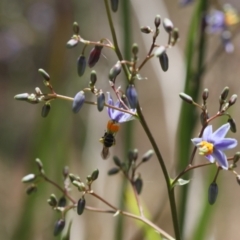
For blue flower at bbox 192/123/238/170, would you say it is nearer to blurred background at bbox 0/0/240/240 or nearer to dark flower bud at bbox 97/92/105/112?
dark flower bud at bbox 97/92/105/112

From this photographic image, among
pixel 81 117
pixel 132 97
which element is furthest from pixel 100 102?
pixel 81 117

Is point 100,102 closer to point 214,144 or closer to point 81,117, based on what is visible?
point 214,144

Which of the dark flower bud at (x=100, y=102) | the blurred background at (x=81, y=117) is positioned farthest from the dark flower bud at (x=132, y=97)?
the blurred background at (x=81, y=117)

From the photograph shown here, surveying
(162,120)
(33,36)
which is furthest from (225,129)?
(162,120)

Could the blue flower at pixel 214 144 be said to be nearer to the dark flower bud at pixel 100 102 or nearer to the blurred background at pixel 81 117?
the dark flower bud at pixel 100 102

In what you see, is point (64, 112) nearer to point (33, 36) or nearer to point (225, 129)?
point (225, 129)

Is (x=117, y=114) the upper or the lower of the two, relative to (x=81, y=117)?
lower

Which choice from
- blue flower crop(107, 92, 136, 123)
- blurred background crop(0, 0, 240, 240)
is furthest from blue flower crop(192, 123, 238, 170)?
blurred background crop(0, 0, 240, 240)
